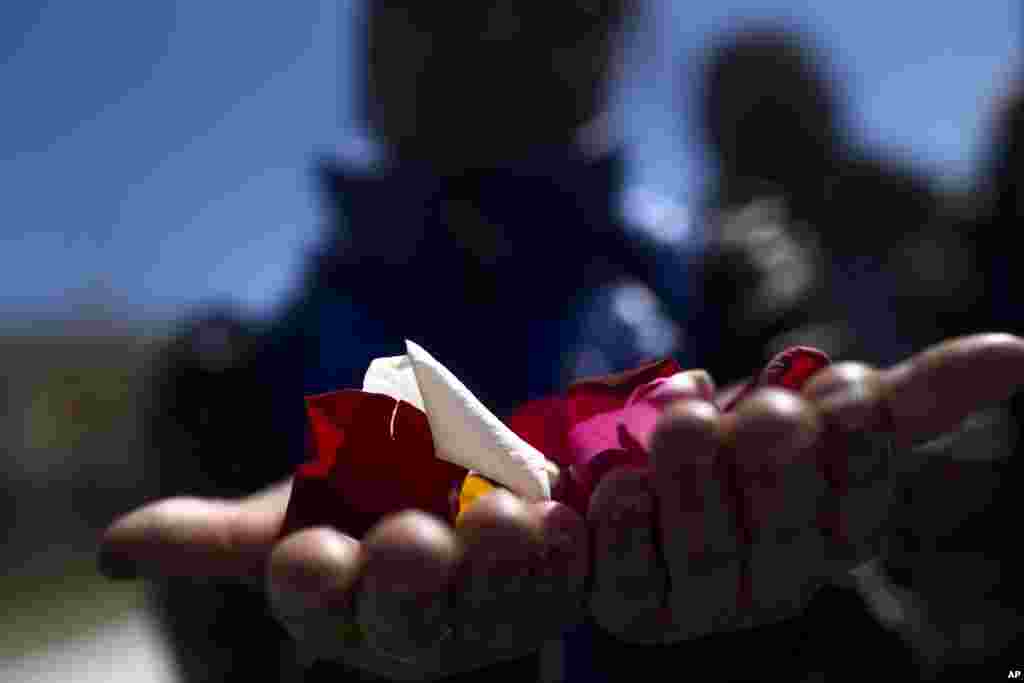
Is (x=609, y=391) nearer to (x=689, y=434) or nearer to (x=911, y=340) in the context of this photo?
(x=689, y=434)

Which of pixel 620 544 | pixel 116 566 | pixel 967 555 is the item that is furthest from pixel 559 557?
pixel 967 555

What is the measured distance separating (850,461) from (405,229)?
0.40 m

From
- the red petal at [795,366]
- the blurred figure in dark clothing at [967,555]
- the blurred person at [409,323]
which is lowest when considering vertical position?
the blurred figure in dark clothing at [967,555]

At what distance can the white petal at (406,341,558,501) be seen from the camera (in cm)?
21

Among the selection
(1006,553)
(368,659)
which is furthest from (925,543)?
(368,659)

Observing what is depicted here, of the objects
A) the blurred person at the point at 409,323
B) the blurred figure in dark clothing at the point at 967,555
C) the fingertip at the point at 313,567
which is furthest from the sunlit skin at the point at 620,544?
the blurred figure in dark clothing at the point at 967,555

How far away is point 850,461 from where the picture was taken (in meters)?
0.17

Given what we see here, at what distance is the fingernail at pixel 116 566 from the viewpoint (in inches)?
8.1

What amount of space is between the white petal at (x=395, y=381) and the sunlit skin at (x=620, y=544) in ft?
0.20

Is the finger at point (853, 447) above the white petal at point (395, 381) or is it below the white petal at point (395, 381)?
below

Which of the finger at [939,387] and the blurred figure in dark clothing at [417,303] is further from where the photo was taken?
the blurred figure in dark clothing at [417,303]

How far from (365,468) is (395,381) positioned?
0.04 m

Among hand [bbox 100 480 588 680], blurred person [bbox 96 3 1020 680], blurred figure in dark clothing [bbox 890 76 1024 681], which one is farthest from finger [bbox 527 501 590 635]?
blurred figure in dark clothing [bbox 890 76 1024 681]

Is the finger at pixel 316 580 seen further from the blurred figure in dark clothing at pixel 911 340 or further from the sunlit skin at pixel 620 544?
the blurred figure in dark clothing at pixel 911 340
